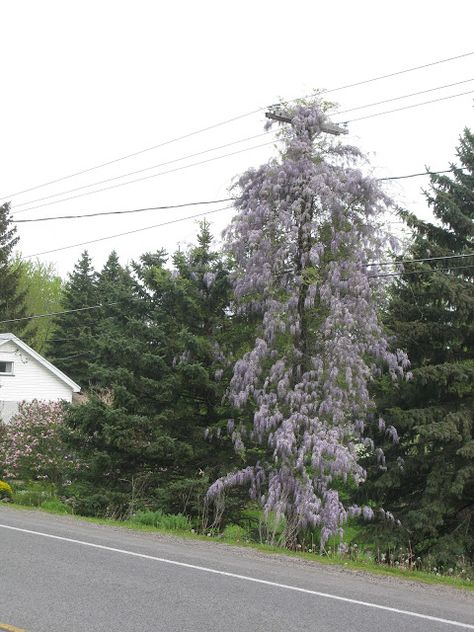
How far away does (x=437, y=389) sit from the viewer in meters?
18.0

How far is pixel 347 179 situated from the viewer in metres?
17.5

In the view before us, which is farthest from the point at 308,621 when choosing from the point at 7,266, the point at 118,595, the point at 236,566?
the point at 7,266

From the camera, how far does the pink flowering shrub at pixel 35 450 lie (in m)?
22.5

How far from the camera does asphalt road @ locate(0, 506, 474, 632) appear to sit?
6895 millimetres

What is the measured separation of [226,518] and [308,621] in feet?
40.3

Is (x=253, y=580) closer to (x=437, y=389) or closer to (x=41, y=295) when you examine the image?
(x=437, y=389)

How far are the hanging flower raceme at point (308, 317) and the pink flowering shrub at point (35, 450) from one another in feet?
22.6

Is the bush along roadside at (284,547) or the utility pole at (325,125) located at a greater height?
the utility pole at (325,125)

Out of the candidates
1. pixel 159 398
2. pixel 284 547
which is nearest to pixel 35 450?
pixel 159 398

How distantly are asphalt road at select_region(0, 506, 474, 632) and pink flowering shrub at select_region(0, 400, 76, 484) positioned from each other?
10681 mm

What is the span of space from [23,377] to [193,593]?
120 feet

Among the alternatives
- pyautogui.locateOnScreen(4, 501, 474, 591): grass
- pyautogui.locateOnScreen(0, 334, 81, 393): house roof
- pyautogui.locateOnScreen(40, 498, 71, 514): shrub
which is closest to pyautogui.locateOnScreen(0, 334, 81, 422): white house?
pyautogui.locateOnScreen(0, 334, 81, 393): house roof

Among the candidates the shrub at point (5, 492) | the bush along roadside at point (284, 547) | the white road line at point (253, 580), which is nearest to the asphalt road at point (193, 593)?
the white road line at point (253, 580)

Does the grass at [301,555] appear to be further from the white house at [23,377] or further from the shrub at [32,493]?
the white house at [23,377]
